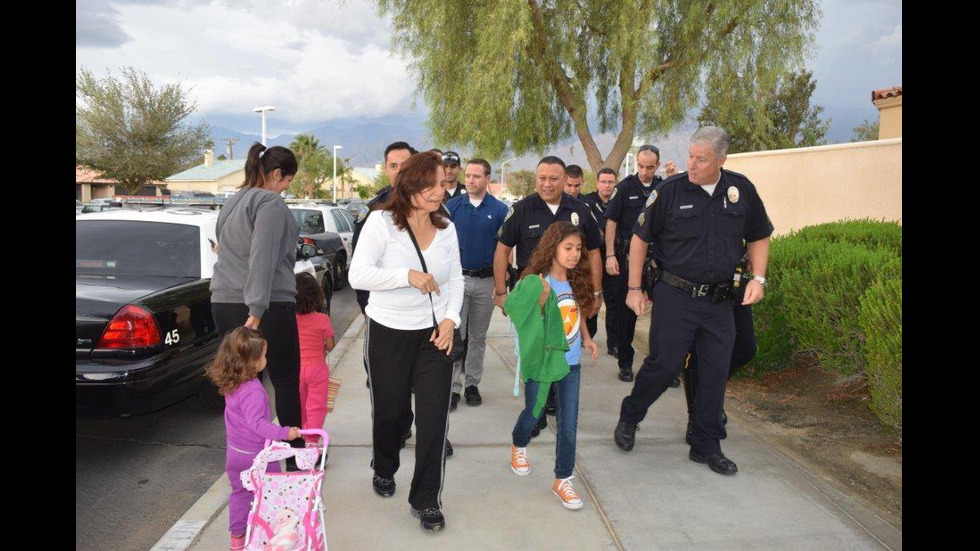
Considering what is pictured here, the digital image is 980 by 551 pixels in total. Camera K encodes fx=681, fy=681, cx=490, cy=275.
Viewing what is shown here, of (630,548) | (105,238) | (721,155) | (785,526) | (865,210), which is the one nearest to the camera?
(630,548)

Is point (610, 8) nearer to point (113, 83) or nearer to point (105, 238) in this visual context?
point (105, 238)

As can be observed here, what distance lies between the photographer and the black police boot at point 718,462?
400 cm

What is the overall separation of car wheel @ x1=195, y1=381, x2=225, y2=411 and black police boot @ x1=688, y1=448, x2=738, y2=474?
345 cm

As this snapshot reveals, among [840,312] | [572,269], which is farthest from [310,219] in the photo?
[840,312]

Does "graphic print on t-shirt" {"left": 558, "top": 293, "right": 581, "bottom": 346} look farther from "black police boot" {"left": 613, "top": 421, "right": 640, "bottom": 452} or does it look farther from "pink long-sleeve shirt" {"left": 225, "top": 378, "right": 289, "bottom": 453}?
"pink long-sleeve shirt" {"left": 225, "top": 378, "right": 289, "bottom": 453}

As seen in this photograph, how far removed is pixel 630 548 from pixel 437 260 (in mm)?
1615

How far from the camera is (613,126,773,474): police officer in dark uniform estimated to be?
400 centimetres

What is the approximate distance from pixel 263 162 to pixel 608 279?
3.81 meters

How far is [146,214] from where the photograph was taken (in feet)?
17.8

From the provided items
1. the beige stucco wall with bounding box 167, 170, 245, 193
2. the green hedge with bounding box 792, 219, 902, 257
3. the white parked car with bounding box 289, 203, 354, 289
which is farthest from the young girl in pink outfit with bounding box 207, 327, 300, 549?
the beige stucco wall with bounding box 167, 170, 245, 193

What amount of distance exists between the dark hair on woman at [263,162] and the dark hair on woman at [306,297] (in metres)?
0.76

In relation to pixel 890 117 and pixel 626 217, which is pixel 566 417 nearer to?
pixel 626 217

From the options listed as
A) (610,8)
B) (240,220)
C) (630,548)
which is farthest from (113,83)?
(630,548)
